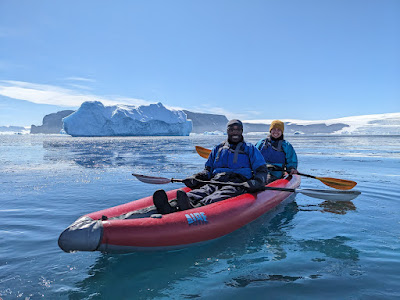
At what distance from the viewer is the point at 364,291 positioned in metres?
2.58

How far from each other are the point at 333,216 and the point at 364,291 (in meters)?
2.52

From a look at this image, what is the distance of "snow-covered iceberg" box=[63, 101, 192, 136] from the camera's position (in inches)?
2102

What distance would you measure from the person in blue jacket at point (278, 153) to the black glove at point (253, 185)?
202 centimetres

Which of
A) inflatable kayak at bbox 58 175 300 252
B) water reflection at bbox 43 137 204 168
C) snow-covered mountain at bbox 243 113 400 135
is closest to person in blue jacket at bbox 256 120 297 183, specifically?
inflatable kayak at bbox 58 175 300 252

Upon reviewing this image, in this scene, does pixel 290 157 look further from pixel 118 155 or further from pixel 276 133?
pixel 118 155

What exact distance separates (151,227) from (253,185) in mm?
1807

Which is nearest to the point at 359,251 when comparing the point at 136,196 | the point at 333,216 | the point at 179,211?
the point at 333,216

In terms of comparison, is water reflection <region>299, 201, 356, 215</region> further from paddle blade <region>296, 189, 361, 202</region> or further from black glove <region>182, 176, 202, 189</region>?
black glove <region>182, 176, 202, 189</region>

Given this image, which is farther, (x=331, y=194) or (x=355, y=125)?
(x=355, y=125)

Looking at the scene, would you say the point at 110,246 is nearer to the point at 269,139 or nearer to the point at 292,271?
the point at 292,271

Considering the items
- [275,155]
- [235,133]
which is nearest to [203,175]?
[235,133]

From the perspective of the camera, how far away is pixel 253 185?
4.27m

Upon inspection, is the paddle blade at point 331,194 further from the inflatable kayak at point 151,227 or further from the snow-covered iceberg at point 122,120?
the snow-covered iceberg at point 122,120

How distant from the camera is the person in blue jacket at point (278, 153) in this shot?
6.41 metres
